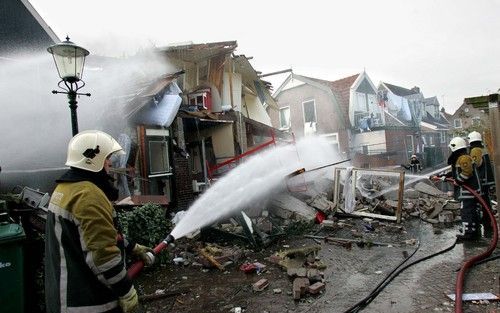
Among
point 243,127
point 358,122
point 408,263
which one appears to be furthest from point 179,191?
point 358,122

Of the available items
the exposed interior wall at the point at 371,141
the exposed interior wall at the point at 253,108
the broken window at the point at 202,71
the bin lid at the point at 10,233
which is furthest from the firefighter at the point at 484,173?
the exposed interior wall at the point at 371,141

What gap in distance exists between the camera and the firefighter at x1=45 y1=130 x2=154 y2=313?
2.35 meters

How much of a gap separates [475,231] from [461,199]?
734mm

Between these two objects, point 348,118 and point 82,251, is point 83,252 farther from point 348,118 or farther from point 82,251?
point 348,118

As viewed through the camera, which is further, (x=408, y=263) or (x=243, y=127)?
(x=243, y=127)

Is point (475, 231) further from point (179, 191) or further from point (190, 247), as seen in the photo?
point (179, 191)

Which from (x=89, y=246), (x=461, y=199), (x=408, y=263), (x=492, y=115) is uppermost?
(x=492, y=115)

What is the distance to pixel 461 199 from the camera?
7.23 meters

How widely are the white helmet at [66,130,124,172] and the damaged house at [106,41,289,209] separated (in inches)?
169

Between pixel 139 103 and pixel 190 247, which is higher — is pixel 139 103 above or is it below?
above

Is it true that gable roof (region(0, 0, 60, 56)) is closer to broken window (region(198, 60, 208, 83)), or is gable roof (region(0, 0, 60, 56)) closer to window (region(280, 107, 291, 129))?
broken window (region(198, 60, 208, 83))

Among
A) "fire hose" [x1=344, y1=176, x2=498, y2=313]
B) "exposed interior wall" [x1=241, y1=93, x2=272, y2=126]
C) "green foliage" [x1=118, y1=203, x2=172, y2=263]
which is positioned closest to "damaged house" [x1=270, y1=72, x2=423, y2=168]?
"exposed interior wall" [x1=241, y1=93, x2=272, y2=126]

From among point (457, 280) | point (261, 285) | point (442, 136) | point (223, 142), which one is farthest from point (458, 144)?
point (442, 136)

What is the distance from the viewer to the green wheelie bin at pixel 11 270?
366 centimetres
